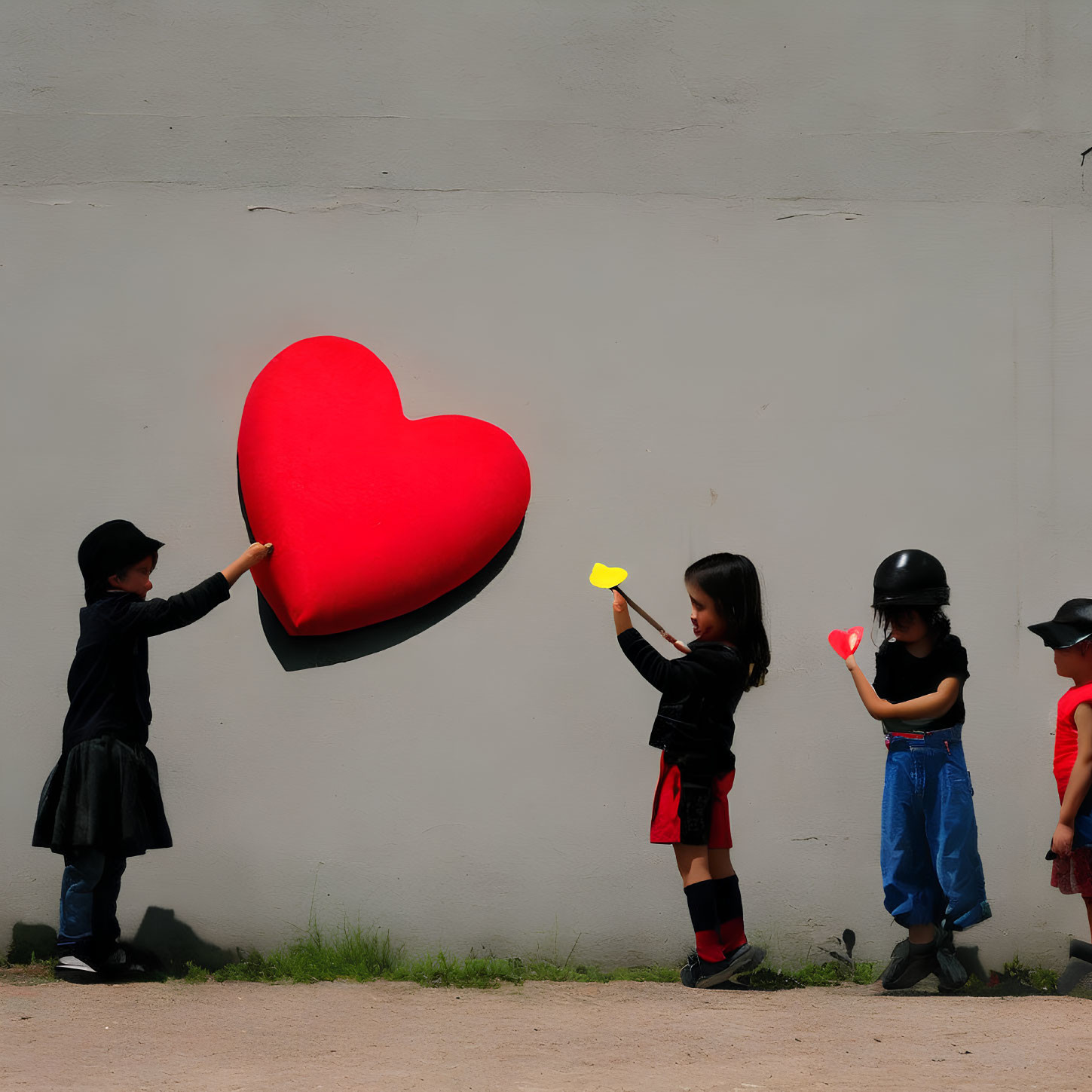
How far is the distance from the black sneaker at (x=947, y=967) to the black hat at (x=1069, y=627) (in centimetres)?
95

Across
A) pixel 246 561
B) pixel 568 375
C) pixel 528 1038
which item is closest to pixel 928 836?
pixel 528 1038

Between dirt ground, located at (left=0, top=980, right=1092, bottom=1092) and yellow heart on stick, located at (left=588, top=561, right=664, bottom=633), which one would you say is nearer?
dirt ground, located at (left=0, top=980, right=1092, bottom=1092)

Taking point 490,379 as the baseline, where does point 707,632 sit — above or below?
below

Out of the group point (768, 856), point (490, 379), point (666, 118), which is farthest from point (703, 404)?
point (768, 856)

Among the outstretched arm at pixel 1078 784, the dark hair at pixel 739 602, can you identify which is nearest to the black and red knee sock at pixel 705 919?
the dark hair at pixel 739 602

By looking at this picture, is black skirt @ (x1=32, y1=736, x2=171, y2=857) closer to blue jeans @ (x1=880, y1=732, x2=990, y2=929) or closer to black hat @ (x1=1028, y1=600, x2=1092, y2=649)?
blue jeans @ (x1=880, y1=732, x2=990, y2=929)

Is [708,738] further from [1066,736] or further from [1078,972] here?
[1078,972]

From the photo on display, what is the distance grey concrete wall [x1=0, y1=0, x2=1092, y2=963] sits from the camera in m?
3.72

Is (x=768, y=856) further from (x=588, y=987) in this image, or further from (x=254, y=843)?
(x=254, y=843)

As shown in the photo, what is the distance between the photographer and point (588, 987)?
3.50 m

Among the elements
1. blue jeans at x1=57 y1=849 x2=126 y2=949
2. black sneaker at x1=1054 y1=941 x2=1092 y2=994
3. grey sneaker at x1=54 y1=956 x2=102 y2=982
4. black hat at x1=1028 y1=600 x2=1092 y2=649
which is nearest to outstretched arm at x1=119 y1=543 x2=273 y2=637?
blue jeans at x1=57 y1=849 x2=126 y2=949

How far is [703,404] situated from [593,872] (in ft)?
5.39

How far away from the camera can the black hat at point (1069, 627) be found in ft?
11.0

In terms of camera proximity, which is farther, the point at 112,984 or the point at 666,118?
the point at 666,118
